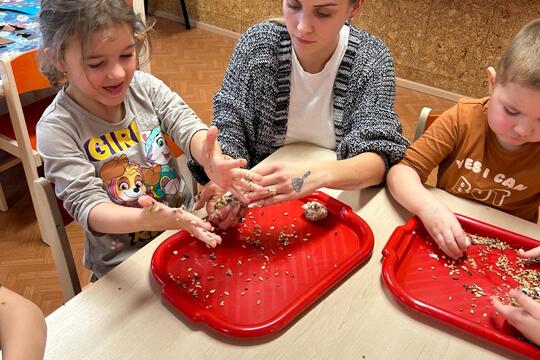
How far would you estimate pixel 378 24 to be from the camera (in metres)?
3.98

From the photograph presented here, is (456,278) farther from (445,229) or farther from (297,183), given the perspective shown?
(297,183)

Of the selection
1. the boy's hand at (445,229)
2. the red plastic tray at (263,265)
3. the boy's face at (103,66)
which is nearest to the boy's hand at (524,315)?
the boy's hand at (445,229)

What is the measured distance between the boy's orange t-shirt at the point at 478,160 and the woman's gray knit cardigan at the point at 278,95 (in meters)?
0.09

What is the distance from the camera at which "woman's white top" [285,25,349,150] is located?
1.44 meters

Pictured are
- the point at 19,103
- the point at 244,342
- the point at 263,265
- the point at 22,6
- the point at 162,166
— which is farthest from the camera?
the point at 22,6

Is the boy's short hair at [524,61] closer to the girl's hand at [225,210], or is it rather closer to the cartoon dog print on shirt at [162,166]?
the girl's hand at [225,210]

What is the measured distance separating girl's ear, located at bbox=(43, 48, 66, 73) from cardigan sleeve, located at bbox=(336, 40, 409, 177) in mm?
744

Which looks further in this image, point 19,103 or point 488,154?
point 19,103

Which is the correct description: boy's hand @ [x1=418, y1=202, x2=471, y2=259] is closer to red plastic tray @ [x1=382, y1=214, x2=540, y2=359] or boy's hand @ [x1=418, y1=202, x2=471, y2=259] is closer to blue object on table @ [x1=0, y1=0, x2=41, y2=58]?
red plastic tray @ [x1=382, y1=214, x2=540, y2=359]

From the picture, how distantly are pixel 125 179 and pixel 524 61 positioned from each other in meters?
1.01

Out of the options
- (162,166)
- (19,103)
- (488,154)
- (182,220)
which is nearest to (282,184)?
(182,220)

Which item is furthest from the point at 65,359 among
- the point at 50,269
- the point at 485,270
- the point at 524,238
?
the point at 50,269

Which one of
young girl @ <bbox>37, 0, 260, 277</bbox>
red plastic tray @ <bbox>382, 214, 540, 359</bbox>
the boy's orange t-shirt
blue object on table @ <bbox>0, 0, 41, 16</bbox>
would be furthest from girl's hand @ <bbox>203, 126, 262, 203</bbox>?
blue object on table @ <bbox>0, 0, 41, 16</bbox>

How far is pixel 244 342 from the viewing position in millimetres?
863
